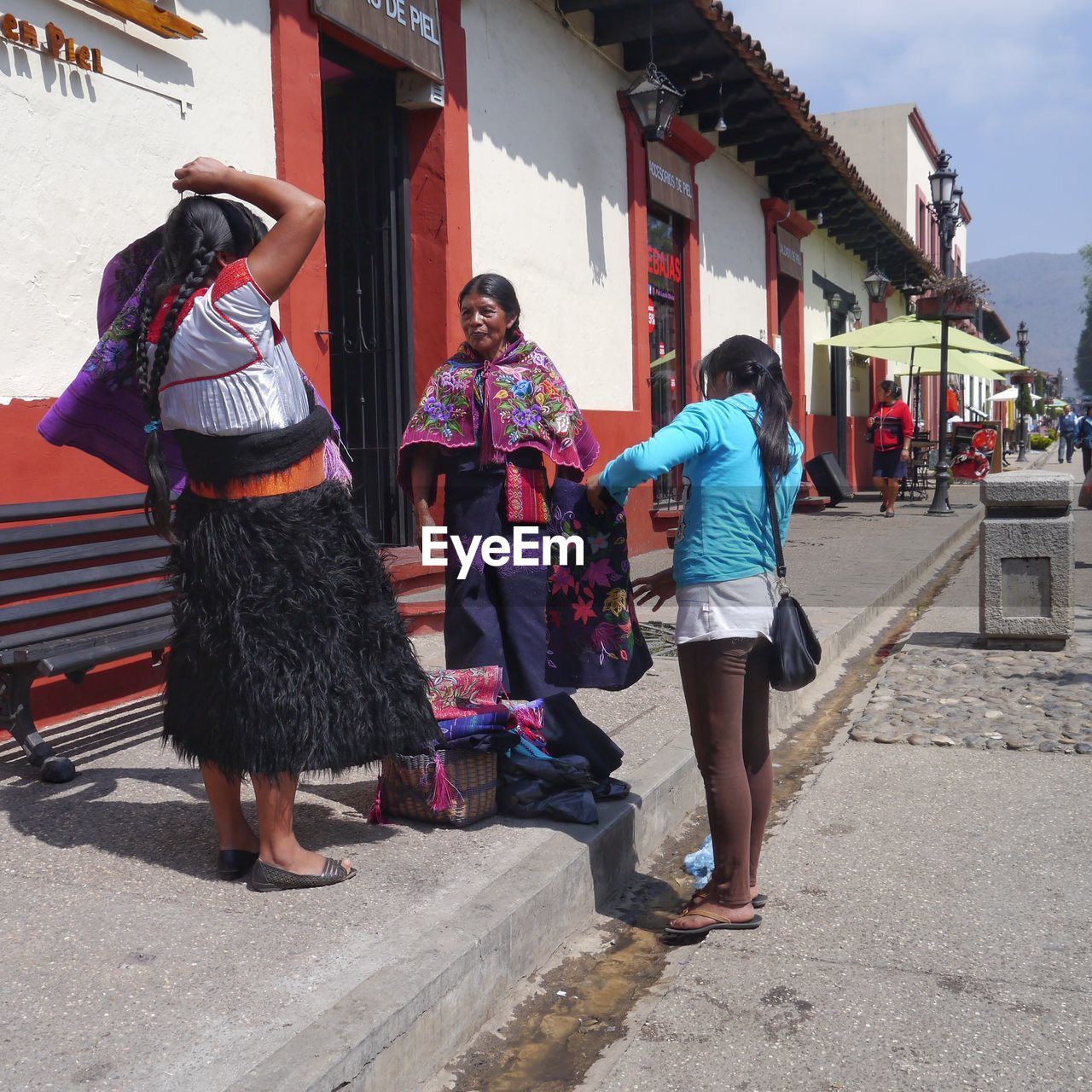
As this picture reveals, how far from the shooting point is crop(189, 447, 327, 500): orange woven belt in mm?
3064

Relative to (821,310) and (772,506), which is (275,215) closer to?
(772,506)

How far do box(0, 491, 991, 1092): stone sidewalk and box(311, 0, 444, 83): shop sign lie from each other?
4.36 meters

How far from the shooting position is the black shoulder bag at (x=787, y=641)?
10.4 feet

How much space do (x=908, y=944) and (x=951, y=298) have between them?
19.0 metres

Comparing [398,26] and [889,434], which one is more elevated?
A: [398,26]

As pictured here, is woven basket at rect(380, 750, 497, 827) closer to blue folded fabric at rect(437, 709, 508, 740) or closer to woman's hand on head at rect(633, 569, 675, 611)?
blue folded fabric at rect(437, 709, 508, 740)

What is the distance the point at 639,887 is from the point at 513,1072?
1.24 meters

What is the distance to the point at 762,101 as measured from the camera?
12.9 meters

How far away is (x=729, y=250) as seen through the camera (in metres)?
14.8

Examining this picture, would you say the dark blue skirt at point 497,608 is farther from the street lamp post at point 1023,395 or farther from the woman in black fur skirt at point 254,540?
the street lamp post at point 1023,395

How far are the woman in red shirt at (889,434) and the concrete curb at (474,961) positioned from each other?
12745 mm

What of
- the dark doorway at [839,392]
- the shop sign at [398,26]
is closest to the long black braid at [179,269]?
the shop sign at [398,26]

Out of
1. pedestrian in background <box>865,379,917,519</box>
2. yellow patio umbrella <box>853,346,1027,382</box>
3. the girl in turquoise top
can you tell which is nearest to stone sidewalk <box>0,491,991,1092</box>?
the girl in turquoise top

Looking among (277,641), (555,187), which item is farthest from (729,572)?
(555,187)
